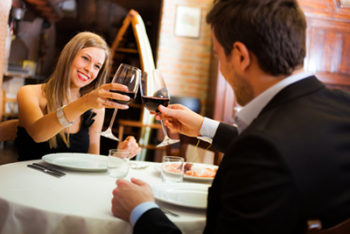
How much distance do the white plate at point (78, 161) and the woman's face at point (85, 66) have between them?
69 cm

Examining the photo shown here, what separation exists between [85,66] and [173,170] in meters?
1.09

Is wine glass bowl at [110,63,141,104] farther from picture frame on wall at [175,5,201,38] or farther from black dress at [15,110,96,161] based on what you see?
picture frame on wall at [175,5,201,38]

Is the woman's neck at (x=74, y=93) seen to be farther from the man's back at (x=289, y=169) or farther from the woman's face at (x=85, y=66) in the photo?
the man's back at (x=289, y=169)

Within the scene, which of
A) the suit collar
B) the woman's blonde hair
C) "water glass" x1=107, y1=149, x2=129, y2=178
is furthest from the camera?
the woman's blonde hair

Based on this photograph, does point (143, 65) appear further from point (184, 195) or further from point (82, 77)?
point (184, 195)

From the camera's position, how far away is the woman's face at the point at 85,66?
6.51 feet

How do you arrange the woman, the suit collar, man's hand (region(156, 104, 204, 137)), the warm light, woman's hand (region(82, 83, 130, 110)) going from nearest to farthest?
the suit collar < woman's hand (region(82, 83, 130, 110)) < man's hand (region(156, 104, 204, 137)) < the woman < the warm light

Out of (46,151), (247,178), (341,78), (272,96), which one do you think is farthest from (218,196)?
(341,78)

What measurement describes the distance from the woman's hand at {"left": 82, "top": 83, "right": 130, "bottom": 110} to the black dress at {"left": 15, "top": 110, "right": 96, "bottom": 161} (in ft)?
1.93

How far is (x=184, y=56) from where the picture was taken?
4723 mm

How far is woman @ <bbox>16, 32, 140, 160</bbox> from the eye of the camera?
1.65m

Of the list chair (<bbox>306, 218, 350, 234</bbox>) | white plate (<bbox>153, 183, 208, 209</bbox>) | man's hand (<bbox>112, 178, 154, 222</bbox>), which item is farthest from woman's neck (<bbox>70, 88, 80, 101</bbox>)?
chair (<bbox>306, 218, 350, 234</bbox>)

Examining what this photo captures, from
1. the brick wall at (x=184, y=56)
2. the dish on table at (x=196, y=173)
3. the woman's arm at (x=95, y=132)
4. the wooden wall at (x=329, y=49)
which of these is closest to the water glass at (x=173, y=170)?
the dish on table at (x=196, y=173)

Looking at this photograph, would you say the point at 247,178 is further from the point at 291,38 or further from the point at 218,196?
the point at 291,38
